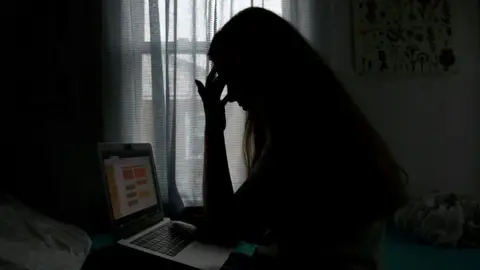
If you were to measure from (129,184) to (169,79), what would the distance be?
0.62 metres

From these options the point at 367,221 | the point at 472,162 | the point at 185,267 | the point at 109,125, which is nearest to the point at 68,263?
the point at 185,267

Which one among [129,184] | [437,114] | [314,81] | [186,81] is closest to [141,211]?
[129,184]

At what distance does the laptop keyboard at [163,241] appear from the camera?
1.06 m

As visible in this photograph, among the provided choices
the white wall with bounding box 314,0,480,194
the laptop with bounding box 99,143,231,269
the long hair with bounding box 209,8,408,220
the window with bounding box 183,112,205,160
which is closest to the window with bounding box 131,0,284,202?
the window with bounding box 183,112,205,160

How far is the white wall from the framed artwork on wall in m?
0.04

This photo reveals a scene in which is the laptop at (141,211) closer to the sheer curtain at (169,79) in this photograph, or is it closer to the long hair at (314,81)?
the sheer curtain at (169,79)

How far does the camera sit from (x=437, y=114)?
1822 millimetres

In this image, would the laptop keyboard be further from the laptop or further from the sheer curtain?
the sheer curtain

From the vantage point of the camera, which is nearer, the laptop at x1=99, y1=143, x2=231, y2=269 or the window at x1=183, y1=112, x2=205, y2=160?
the laptop at x1=99, y1=143, x2=231, y2=269

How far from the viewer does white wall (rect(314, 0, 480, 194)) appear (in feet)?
5.96

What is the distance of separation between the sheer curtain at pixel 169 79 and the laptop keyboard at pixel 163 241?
1.71ft

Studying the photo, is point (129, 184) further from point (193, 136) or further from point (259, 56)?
point (259, 56)

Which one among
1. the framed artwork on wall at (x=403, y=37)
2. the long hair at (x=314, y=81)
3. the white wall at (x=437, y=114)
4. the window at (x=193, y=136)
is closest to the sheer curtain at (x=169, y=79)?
the window at (x=193, y=136)

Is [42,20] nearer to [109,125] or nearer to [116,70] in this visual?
[116,70]
